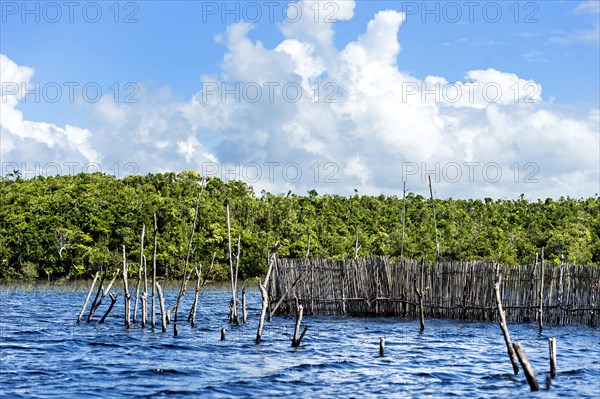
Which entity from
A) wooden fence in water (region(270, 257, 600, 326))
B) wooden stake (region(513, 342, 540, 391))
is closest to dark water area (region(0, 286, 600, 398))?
wooden fence in water (region(270, 257, 600, 326))

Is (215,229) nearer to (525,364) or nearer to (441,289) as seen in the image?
(441,289)

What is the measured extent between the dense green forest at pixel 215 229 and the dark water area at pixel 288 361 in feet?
63.7

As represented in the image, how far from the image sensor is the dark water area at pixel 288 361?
40.2ft

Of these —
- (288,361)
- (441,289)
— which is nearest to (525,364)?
(288,361)

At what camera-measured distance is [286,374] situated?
13367 millimetres

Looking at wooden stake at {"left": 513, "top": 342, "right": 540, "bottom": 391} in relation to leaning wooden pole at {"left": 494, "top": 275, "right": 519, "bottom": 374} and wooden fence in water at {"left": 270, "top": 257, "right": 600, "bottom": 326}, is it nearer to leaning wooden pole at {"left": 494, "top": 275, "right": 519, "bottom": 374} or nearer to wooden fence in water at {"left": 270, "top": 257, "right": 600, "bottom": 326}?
leaning wooden pole at {"left": 494, "top": 275, "right": 519, "bottom": 374}

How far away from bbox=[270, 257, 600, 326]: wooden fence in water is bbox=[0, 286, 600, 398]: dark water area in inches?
18.8

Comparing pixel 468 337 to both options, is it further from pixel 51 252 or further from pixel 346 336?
pixel 51 252

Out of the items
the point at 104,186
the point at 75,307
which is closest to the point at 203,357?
the point at 75,307

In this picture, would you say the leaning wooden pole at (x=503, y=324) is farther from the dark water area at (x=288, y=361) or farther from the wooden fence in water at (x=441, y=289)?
the wooden fence in water at (x=441, y=289)

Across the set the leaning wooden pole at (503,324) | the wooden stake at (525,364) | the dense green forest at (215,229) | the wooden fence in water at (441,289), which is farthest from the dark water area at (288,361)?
the dense green forest at (215,229)

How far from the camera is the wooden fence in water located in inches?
755

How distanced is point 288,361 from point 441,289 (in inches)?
294

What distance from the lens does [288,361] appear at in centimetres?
1460
